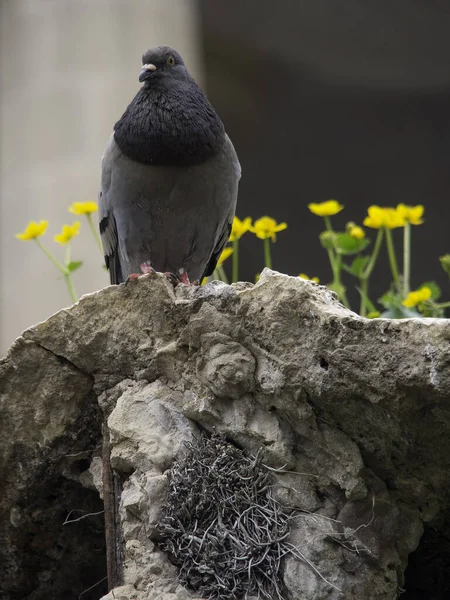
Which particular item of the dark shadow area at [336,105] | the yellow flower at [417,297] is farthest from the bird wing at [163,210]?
the dark shadow area at [336,105]

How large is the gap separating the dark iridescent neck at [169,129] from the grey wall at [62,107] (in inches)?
129

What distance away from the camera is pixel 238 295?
2811mm

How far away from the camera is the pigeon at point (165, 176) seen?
3.96 m

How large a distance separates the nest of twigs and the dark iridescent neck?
1.50m

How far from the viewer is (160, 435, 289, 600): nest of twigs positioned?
2.63m

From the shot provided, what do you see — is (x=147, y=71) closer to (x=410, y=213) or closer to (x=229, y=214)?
(x=229, y=214)

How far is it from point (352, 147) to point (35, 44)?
2.42 metres

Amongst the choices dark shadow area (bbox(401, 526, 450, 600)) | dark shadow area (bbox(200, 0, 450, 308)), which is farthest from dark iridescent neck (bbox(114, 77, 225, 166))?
dark shadow area (bbox(200, 0, 450, 308))

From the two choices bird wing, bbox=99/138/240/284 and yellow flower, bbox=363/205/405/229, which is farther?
bird wing, bbox=99/138/240/284

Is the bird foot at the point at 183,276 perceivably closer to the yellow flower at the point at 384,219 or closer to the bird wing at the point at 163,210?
the bird wing at the point at 163,210

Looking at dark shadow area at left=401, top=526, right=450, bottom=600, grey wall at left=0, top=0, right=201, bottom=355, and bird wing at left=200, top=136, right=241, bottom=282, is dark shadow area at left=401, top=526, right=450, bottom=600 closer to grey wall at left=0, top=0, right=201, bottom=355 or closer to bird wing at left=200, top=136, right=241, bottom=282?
bird wing at left=200, top=136, right=241, bottom=282

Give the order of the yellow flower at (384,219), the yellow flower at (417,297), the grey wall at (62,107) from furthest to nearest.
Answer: the grey wall at (62,107) < the yellow flower at (384,219) < the yellow flower at (417,297)

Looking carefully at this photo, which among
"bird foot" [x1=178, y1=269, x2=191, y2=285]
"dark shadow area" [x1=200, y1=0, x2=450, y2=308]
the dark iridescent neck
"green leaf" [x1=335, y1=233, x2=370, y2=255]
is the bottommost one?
"dark shadow area" [x1=200, y1=0, x2=450, y2=308]

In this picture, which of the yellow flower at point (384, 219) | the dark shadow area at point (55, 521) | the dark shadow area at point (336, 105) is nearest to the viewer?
the dark shadow area at point (55, 521)
